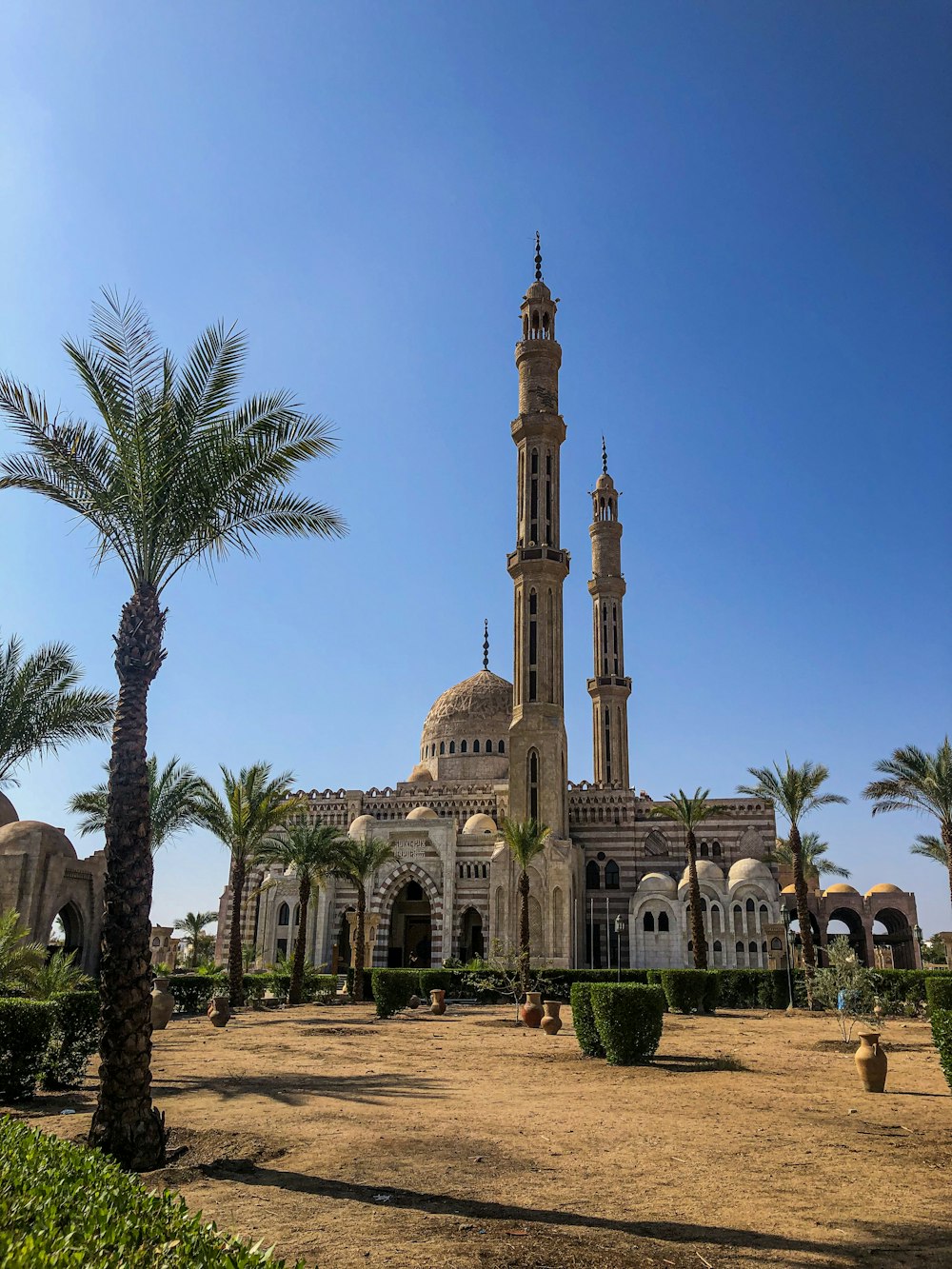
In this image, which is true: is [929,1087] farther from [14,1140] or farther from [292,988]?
[292,988]

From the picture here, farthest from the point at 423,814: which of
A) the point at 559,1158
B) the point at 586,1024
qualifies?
the point at 559,1158

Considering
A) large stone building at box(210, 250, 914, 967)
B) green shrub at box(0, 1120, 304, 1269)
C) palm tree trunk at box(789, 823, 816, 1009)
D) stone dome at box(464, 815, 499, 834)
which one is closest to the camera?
green shrub at box(0, 1120, 304, 1269)

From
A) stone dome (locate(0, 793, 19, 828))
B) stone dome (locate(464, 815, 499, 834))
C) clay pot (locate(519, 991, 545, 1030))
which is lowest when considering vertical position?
clay pot (locate(519, 991, 545, 1030))

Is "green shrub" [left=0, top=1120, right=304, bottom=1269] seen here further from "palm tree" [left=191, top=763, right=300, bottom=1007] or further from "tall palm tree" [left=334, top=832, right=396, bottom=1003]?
"tall palm tree" [left=334, top=832, right=396, bottom=1003]

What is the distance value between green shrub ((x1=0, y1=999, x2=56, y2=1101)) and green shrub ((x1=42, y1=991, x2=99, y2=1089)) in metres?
0.71

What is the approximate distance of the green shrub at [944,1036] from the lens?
10.3m

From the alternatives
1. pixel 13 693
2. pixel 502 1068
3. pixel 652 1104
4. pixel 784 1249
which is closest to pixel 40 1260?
pixel 784 1249

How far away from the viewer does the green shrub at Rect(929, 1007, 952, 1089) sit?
10.3 meters

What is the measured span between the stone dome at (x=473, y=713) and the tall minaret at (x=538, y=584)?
11.7 meters

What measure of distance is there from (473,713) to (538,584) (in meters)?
14.5

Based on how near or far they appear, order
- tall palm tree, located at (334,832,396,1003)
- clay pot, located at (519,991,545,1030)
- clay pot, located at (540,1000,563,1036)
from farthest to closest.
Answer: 1. tall palm tree, located at (334,832,396,1003)
2. clay pot, located at (519,991,545,1030)
3. clay pot, located at (540,1000,563,1036)

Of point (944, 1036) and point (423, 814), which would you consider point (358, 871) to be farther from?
point (944, 1036)

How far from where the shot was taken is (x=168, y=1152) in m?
8.20

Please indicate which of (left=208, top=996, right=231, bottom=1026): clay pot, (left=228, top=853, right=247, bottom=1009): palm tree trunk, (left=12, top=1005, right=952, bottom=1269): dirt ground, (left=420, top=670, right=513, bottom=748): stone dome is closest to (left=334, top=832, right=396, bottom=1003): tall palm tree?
(left=228, top=853, right=247, bottom=1009): palm tree trunk
